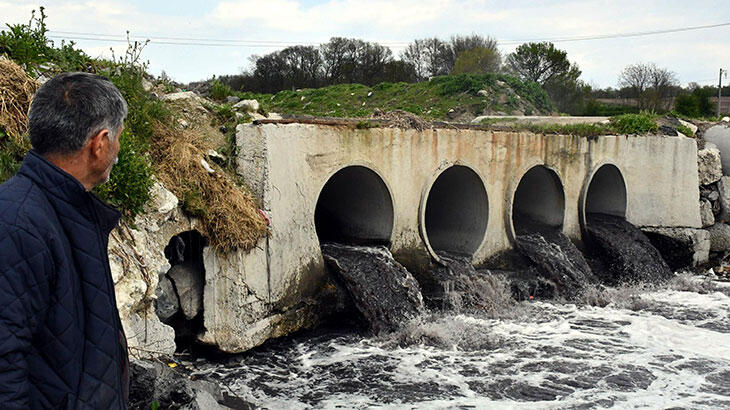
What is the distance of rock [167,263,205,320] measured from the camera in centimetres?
706

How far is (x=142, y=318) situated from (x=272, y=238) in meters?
2.63

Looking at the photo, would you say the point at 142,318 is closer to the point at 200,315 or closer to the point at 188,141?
the point at 200,315

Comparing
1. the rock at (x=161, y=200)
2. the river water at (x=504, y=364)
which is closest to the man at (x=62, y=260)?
the rock at (x=161, y=200)

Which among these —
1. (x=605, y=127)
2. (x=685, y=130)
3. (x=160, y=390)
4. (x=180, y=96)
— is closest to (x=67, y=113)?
(x=160, y=390)

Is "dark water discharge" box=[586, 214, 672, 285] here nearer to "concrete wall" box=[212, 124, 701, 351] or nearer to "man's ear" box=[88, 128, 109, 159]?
"concrete wall" box=[212, 124, 701, 351]

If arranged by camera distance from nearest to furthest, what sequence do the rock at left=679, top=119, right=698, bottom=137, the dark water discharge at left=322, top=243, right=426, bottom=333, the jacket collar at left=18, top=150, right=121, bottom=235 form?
the jacket collar at left=18, top=150, right=121, bottom=235
the dark water discharge at left=322, top=243, right=426, bottom=333
the rock at left=679, top=119, right=698, bottom=137

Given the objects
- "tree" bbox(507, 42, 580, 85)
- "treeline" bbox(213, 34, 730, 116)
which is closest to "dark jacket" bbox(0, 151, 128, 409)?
"treeline" bbox(213, 34, 730, 116)

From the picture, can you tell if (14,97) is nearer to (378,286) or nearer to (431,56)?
(378,286)

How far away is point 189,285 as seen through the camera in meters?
7.17

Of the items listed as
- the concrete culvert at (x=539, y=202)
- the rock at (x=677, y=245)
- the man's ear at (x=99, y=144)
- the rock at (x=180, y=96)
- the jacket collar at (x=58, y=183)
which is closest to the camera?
the jacket collar at (x=58, y=183)

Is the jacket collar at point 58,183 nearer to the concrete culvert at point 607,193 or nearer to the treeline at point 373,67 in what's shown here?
the concrete culvert at point 607,193

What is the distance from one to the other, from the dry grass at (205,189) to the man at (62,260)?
186 inches

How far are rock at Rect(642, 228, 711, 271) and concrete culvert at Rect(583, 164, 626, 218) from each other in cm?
81

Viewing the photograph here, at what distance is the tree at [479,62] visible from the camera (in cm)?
3266
